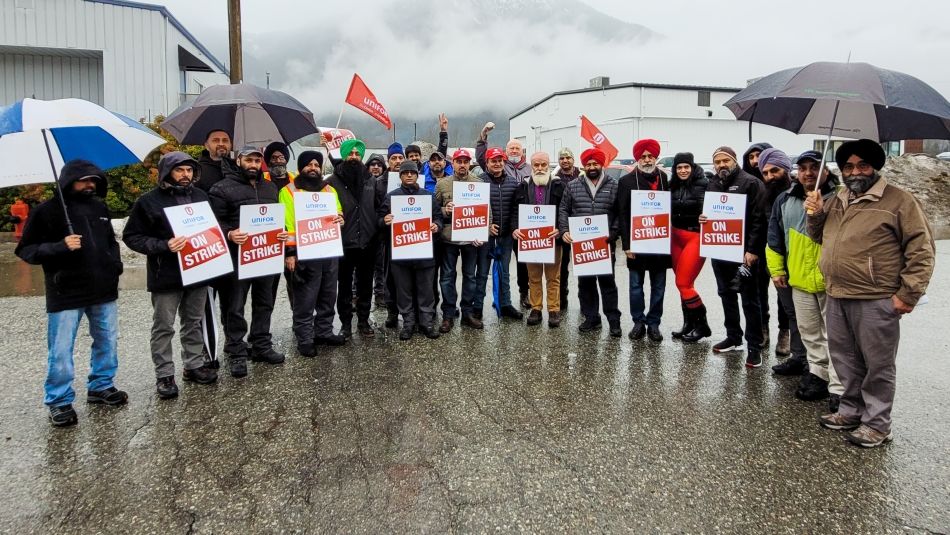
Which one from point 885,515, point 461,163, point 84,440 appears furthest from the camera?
point 461,163

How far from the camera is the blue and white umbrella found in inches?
164

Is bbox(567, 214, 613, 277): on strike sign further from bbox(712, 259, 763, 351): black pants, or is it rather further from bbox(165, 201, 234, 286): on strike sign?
bbox(165, 201, 234, 286): on strike sign

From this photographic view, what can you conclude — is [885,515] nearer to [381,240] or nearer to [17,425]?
[381,240]

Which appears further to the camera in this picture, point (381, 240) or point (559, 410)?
point (381, 240)

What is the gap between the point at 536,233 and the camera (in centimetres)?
711

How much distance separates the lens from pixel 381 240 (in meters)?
7.07

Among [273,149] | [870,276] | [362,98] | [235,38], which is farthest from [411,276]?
[235,38]

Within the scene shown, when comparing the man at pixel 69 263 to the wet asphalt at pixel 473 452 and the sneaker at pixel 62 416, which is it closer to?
the sneaker at pixel 62 416

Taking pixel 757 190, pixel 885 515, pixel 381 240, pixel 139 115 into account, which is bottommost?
pixel 885 515

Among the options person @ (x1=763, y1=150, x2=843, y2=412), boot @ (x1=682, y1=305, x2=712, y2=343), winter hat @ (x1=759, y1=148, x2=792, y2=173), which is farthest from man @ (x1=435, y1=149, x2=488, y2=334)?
person @ (x1=763, y1=150, x2=843, y2=412)

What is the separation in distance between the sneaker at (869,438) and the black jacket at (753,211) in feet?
7.18

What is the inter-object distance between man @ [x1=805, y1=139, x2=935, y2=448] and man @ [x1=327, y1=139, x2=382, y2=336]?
4.51 metres

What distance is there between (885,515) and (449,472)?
2.46 m

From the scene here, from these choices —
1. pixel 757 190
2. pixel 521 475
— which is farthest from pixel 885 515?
pixel 757 190
